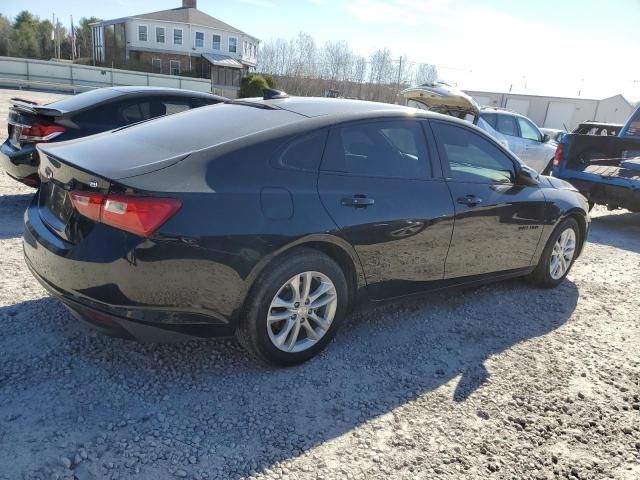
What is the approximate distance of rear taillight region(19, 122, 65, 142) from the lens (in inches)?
222

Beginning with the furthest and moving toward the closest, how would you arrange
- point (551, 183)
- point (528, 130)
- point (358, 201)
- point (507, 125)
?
1. point (528, 130)
2. point (507, 125)
3. point (551, 183)
4. point (358, 201)

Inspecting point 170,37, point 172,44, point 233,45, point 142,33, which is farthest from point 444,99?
point 233,45

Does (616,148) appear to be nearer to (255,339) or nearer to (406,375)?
(406,375)

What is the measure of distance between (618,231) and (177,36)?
55.1 meters

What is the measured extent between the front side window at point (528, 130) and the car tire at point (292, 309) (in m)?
10.4

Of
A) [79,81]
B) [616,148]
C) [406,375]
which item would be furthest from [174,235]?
[79,81]

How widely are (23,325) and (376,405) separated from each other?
2404mm

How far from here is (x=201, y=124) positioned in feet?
11.4

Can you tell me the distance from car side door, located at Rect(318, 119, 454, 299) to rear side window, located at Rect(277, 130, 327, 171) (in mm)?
61

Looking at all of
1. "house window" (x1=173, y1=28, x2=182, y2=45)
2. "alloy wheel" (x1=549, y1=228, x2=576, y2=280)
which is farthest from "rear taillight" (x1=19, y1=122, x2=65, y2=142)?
"house window" (x1=173, y1=28, x2=182, y2=45)

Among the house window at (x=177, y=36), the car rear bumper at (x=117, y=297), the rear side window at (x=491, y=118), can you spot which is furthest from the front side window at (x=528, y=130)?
the house window at (x=177, y=36)

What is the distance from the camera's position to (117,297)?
2664 millimetres

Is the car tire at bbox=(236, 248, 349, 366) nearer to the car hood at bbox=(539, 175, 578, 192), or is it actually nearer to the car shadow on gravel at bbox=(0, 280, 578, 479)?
the car shadow on gravel at bbox=(0, 280, 578, 479)

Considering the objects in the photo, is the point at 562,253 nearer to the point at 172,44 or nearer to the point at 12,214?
the point at 12,214
